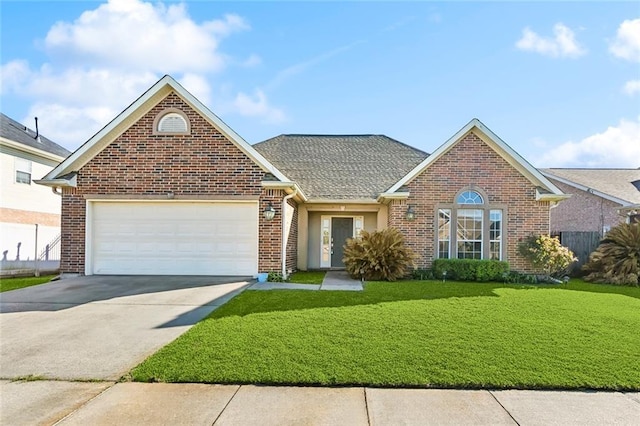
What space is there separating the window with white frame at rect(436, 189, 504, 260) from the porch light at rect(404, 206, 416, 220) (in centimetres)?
86

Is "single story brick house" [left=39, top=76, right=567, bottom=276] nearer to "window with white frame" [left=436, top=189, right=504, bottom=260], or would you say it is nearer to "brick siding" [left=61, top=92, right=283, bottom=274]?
"brick siding" [left=61, top=92, right=283, bottom=274]

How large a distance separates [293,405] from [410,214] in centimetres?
1004

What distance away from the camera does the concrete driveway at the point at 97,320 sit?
5.00 m

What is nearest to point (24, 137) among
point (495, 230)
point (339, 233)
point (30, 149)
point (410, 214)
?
point (30, 149)

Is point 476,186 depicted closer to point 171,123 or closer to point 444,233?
point 444,233

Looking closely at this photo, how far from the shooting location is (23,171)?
1744 centimetres

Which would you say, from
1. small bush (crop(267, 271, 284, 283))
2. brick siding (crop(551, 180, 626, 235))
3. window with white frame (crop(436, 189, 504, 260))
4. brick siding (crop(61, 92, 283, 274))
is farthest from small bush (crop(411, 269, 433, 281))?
brick siding (crop(551, 180, 626, 235))

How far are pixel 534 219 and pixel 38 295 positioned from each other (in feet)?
47.3

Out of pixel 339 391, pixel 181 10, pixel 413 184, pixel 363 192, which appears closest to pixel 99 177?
pixel 181 10

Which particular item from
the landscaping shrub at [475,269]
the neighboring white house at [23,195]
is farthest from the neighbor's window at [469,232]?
the neighboring white house at [23,195]

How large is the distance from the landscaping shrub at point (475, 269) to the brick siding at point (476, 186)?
78cm

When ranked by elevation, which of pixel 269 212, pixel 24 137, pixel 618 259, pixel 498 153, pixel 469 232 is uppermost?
pixel 24 137

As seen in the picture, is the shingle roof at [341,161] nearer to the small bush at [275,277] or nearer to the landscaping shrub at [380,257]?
the landscaping shrub at [380,257]

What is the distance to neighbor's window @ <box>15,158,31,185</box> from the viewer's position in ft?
56.3
